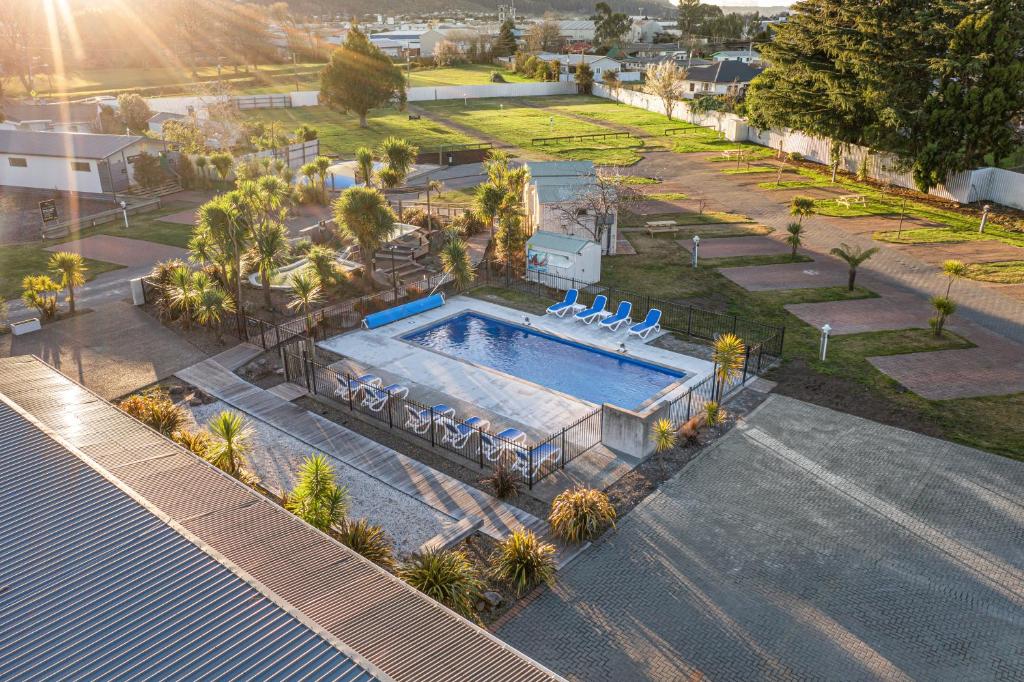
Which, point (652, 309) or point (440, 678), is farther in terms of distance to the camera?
point (652, 309)

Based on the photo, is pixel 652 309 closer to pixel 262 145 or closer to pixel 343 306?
pixel 343 306

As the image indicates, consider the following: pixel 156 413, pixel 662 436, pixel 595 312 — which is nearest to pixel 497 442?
pixel 662 436

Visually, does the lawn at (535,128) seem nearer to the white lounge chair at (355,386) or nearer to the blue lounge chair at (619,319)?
the blue lounge chair at (619,319)

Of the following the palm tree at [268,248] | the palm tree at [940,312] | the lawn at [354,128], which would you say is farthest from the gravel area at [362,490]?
the lawn at [354,128]

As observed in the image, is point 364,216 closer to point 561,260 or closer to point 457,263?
point 457,263

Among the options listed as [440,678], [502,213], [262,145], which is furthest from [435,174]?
[440,678]

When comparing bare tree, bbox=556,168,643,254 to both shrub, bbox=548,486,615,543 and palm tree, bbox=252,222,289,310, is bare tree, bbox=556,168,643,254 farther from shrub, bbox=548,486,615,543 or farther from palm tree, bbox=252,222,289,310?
shrub, bbox=548,486,615,543
